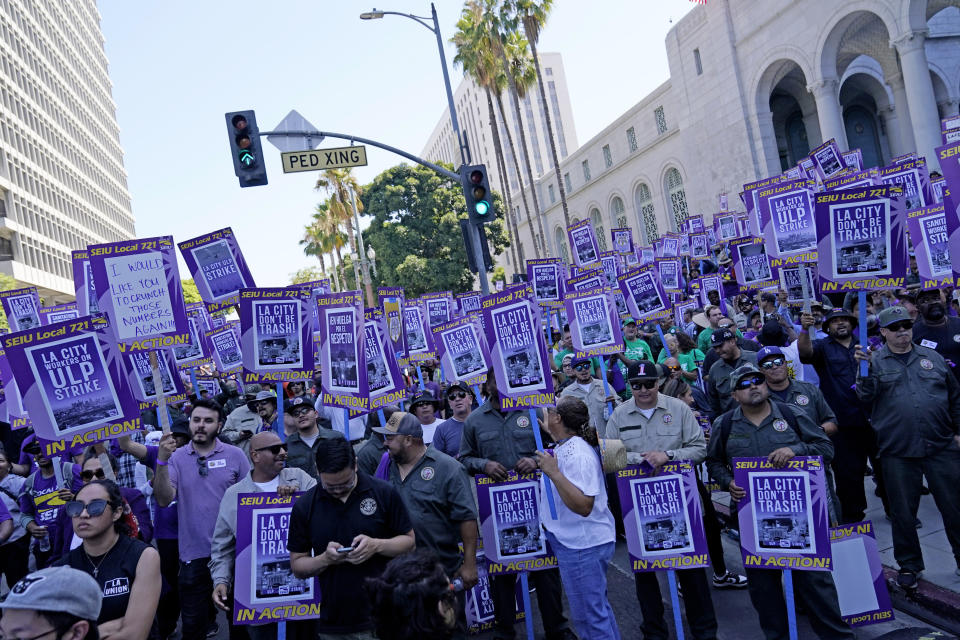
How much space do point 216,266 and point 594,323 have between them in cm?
470

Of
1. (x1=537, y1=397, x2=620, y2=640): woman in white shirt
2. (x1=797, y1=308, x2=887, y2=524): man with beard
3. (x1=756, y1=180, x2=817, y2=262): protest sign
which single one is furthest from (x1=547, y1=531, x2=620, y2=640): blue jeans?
(x1=756, y1=180, x2=817, y2=262): protest sign

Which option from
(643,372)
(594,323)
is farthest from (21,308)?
(643,372)

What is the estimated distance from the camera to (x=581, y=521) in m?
4.90

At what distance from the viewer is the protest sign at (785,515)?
488cm

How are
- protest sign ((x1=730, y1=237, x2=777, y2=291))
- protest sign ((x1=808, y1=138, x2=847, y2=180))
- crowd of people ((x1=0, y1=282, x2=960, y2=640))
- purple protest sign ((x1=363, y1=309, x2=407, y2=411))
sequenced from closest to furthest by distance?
crowd of people ((x1=0, y1=282, x2=960, y2=640))
purple protest sign ((x1=363, y1=309, x2=407, y2=411))
protest sign ((x1=730, y1=237, x2=777, y2=291))
protest sign ((x1=808, y1=138, x2=847, y2=180))

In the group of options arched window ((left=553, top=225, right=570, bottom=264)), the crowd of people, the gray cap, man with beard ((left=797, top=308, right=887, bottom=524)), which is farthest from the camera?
arched window ((left=553, top=225, right=570, bottom=264))

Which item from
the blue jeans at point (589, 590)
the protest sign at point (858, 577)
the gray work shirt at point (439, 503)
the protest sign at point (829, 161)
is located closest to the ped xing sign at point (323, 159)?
the gray work shirt at point (439, 503)

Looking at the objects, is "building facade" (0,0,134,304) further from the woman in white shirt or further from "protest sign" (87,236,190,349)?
the woman in white shirt

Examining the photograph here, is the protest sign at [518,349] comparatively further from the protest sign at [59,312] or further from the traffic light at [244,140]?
the protest sign at [59,312]

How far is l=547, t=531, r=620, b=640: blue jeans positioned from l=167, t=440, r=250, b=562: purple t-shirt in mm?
2889

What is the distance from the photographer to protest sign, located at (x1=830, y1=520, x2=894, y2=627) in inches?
202

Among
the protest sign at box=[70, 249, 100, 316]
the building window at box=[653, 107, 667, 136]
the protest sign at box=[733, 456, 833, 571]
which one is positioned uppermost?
the building window at box=[653, 107, 667, 136]

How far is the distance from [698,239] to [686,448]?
17801 mm

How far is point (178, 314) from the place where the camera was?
6645 millimetres
